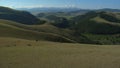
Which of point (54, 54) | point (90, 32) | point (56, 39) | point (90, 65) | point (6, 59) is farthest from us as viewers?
point (90, 32)

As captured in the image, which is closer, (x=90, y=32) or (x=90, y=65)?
(x=90, y=65)

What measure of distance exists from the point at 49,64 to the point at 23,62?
6.09 ft

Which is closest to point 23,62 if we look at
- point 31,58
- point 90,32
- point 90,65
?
point 31,58

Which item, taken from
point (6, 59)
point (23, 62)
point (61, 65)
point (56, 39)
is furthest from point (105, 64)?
point (56, 39)

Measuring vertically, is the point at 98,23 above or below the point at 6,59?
below

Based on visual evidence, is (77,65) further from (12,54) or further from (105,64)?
(12,54)

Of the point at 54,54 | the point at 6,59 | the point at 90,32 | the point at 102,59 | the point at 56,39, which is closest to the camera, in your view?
the point at 102,59

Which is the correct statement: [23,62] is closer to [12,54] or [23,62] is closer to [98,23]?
[12,54]

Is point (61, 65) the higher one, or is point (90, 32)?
point (61, 65)

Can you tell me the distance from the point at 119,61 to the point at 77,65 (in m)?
2.41

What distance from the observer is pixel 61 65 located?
Result: 1549 cm

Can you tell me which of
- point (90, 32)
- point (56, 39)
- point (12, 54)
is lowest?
point (90, 32)

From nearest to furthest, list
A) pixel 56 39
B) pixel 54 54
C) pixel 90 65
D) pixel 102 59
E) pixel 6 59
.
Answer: pixel 90 65 < pixel 102 59 < pixel 6 59 < pixel 54 54 < pixel 56 39

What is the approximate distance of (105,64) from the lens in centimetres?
1530
